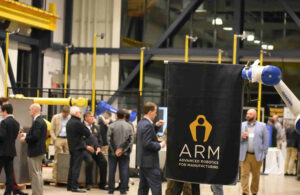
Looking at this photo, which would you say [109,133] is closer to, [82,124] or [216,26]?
[82,124]

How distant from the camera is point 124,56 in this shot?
28.2 metres

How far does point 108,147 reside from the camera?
1385 centimetres

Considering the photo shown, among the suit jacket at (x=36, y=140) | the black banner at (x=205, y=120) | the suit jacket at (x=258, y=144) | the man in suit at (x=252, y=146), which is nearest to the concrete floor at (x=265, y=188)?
the suit jacket at (x=36, y=140)

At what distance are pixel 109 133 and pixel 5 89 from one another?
8.67 m

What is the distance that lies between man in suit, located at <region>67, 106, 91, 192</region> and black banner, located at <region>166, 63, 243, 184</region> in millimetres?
6324

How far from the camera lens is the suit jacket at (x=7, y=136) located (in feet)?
36.1

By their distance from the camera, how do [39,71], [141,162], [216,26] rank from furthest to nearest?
[216,26] → [39,71] → [141,162]

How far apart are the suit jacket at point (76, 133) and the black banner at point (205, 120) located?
6.31 meters

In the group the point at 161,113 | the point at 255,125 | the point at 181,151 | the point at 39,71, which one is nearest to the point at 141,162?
the point at 181,151

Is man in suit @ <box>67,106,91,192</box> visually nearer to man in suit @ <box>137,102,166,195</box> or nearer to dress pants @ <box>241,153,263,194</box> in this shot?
dress pants @ <box>241,153,263,194</box>

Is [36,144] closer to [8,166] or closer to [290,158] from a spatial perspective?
[8,166]

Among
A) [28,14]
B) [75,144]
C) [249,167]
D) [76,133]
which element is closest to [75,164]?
[75,144]

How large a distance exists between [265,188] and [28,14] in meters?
10.7

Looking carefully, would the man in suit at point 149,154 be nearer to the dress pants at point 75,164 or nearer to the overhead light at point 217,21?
the dress pants at point 75,164
